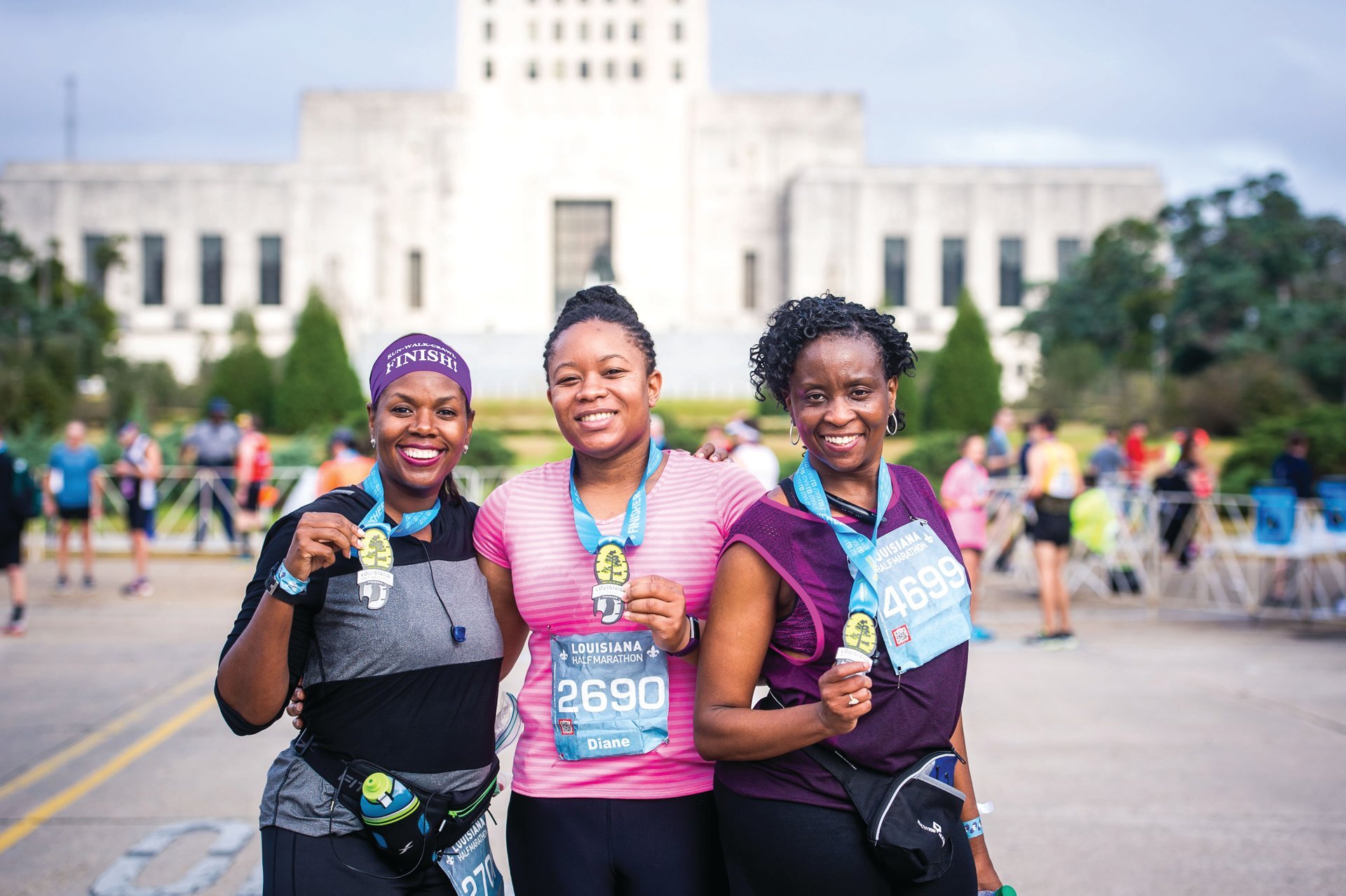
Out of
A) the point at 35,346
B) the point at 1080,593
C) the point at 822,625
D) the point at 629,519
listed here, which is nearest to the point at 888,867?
the point at 822,625

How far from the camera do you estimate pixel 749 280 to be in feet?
180

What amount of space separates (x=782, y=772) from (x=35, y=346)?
38.5 metres

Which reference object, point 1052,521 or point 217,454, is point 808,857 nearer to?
point 1052,521

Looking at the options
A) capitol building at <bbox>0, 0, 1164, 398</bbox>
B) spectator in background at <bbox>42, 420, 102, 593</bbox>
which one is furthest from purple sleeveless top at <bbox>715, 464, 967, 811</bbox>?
capitol building at <bbox>0, 0, 1164, 398</bbox>

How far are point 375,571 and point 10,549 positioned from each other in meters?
8.63

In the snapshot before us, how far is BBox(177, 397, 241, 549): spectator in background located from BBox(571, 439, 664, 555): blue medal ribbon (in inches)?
565

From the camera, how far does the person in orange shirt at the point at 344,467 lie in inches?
339

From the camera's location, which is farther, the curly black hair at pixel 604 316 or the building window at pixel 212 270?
the building window at pixel 212 270

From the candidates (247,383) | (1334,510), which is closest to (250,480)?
(1334,510)

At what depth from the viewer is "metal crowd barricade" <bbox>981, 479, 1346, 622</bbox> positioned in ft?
37.0

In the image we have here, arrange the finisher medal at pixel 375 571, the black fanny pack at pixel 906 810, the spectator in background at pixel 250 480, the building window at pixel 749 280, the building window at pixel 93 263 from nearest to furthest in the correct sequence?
the black fanny pack at pixel 906 810 < the finisher medal at pixel 375 571 < the spectator in background at pixel 250 480 < the building window at pixel 93 263 < the building window at pixel 749 280

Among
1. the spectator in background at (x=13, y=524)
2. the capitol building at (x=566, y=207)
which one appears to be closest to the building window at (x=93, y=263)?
the capitol building at (x=566, y=207)

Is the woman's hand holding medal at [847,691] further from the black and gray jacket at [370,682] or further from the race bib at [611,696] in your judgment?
the black and gray jacket at [370,682]

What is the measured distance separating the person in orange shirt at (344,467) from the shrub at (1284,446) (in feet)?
50.0
